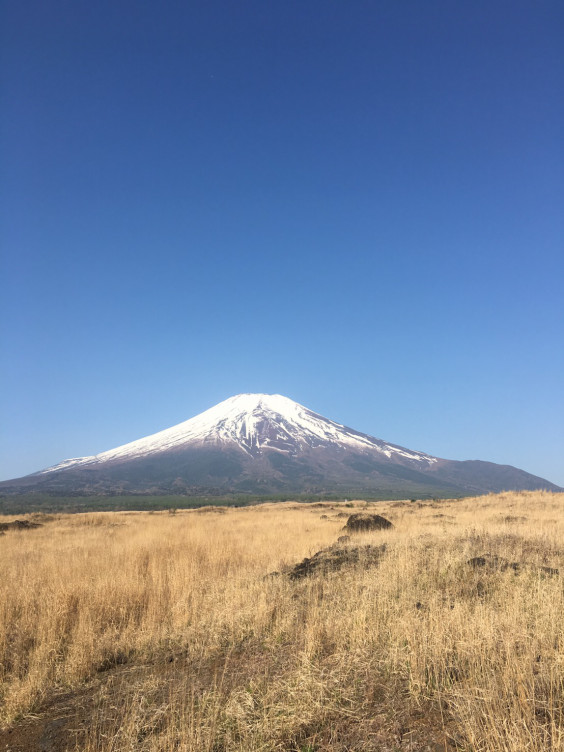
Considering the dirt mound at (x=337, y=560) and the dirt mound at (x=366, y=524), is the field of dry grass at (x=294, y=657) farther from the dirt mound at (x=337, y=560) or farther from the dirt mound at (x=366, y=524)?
the dirt mound at (x=366, y=524)

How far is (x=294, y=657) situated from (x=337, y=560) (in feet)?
19.5

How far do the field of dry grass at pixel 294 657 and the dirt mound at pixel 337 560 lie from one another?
0.30 m

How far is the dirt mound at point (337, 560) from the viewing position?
10.0 m

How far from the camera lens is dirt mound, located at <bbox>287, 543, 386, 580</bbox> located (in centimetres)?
1002

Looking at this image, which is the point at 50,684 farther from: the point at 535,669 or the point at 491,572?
the point at 491,572

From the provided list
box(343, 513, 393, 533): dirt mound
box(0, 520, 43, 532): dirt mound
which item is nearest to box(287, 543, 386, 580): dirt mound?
box(343, 513, 393, 533): dirt mound

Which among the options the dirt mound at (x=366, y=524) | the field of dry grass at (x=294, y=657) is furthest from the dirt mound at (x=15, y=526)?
the dirt mound at (x=366, y=524)

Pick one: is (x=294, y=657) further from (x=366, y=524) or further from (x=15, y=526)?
(x=15, y=526)

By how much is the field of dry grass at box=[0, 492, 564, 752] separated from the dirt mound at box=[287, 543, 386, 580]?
300 mm

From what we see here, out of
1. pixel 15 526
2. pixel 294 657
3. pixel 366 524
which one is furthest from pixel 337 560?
pixel 15 526

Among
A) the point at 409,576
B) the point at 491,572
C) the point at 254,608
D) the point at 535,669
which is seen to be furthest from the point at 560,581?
the point at 254,608

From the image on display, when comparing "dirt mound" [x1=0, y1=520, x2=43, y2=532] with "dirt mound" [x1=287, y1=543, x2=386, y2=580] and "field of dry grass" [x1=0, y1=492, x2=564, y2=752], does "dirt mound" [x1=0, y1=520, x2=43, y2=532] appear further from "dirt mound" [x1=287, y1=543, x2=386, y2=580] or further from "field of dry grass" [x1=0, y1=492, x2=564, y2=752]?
"dirt mound" [x1=287, y1=543, x2=386, y2=580]

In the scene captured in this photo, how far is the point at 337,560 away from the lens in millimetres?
10891

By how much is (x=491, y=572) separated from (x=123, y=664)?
6625mm
